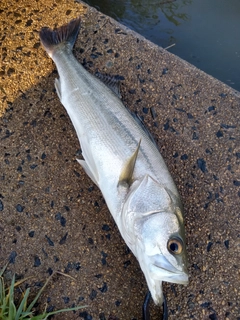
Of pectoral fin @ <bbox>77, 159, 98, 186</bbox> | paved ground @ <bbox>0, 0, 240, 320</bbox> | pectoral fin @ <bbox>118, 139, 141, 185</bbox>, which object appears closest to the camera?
pectoral fin @ <bbox>118, 139, 141, 185</bbox>

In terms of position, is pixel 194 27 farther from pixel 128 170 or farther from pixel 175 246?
pixel 175 246

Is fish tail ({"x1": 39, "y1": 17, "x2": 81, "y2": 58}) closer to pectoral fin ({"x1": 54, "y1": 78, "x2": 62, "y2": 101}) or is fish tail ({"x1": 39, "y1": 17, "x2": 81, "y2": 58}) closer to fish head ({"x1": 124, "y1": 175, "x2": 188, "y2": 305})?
pectoral fin ({"x1": 54, "y1": 78, "x2": 62, "y2": 101})

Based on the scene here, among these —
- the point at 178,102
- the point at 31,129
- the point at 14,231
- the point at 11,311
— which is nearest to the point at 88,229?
the point at 14,231

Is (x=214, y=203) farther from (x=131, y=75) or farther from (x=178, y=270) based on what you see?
(x=131, y=75)

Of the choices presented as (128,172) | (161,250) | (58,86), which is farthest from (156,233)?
(58,86)

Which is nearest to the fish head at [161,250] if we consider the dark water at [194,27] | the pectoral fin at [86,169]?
the pectoral fin at [86,169]

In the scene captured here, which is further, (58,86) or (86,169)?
(58,86)

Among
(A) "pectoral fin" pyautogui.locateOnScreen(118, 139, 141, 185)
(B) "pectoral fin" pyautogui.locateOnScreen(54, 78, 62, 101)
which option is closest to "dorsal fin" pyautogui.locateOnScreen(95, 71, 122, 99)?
(B) "pectoral fin" pyautogui.locateOnScreen(54, 78, 62, 101)
